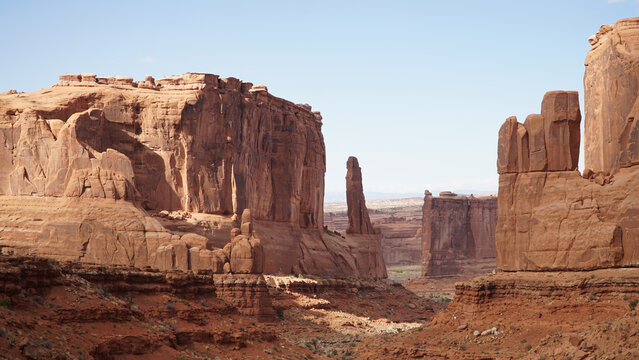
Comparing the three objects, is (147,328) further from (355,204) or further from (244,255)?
(355,204)

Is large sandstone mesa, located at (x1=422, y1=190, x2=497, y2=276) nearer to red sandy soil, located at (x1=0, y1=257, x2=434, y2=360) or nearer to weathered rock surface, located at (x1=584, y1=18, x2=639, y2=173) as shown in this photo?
red sandy soil, located at (x1=0, y1=257, x2=434, y2=360)

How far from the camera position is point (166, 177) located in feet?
221

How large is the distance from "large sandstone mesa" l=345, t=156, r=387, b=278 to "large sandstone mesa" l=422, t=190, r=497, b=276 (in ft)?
87.1

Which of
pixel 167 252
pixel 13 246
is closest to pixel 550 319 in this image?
pixel 167 252

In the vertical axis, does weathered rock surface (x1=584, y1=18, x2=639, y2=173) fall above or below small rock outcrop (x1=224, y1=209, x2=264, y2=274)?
above

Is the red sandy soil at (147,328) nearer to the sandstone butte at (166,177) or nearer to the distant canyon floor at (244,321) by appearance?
the distant canyon floor at (244,321)

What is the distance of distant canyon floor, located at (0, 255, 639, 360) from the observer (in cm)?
2994

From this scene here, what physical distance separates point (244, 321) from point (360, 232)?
4709cm

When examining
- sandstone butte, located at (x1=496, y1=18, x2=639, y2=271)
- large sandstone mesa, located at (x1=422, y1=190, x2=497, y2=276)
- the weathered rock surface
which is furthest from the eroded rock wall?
large sandstone mesa, located at (x1=422, y1=190, x2=497, y2=276)

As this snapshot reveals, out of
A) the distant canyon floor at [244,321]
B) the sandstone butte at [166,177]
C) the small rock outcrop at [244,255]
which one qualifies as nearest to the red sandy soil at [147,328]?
the distant canyon floor at [244,321]

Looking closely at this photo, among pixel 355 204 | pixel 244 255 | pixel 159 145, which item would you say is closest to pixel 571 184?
pixel 244 255

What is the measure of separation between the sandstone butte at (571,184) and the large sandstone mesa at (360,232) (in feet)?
145

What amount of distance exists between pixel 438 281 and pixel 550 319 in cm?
7551

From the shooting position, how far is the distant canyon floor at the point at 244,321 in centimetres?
2994
